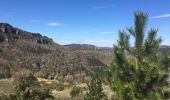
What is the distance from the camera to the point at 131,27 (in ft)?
60.6

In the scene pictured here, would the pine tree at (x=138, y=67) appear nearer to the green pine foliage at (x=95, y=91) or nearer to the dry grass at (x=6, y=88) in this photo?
the green pine foliage at (x=95, y=91)

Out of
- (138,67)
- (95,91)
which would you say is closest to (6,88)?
(95,91)

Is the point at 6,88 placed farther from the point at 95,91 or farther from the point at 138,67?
the point at 138,67

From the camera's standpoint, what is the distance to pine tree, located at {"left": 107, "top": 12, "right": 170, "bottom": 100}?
651 inches

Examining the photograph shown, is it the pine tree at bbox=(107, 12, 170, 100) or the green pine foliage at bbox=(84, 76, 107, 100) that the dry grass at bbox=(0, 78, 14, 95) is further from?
the pine tree at bbox=(107, 12, 170, 100)

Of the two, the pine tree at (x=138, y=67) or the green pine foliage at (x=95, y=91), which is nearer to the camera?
the pine tree at (x=138, y=67)

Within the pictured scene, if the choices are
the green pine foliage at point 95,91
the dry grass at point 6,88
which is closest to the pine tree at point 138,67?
the green pine foliage at point 95,91

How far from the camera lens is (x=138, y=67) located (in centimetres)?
1681

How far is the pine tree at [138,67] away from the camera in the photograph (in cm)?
1655

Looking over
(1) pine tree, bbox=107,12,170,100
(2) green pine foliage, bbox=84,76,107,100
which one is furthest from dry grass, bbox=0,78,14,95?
(1) pine tree, bbox=107,12,170,100

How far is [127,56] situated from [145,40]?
132cm

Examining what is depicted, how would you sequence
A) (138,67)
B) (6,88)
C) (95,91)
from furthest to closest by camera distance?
(6,88) → (95,91) → (138,67)

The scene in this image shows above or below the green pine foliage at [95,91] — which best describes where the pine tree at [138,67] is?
above

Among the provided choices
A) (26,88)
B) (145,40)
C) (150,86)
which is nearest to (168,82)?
(150,86)
